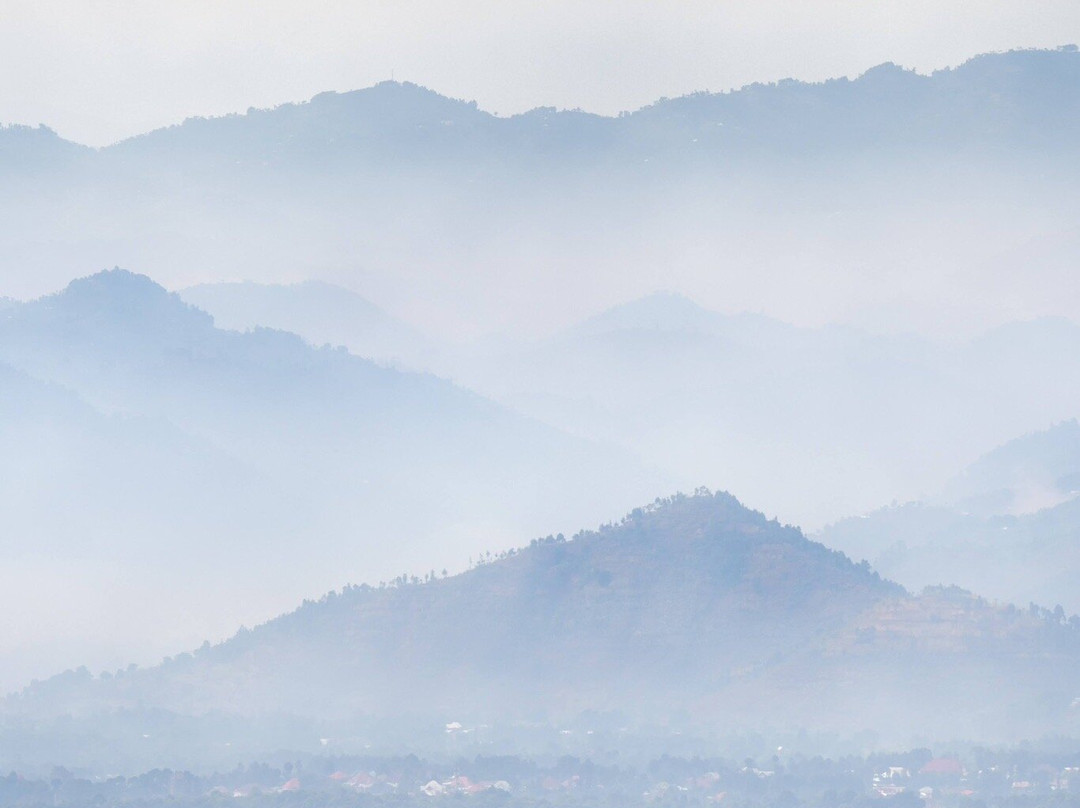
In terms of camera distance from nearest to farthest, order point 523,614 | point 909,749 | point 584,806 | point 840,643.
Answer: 1. point 584,806
2. point 909,749
3. point 840,643
4. point 523,614

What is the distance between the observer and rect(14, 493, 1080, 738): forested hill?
6363 inches

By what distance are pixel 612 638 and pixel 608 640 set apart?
29 cm

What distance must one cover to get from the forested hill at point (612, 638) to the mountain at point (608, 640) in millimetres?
121

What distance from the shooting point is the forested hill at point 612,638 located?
6363 inches

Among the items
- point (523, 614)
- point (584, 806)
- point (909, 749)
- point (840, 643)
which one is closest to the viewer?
point (584, 806)

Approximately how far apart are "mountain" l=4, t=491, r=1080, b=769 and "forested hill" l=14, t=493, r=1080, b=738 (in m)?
0.12

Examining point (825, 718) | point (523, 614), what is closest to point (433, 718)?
point (523, 614)

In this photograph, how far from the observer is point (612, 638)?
16950cm

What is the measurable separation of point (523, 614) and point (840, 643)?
20.6m

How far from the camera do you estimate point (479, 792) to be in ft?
462

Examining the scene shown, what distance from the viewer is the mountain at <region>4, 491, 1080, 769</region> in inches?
6366

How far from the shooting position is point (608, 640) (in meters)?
170

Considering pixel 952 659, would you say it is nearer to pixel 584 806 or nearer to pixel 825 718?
pixel 825 718

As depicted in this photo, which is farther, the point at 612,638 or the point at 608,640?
the point at 608,640
